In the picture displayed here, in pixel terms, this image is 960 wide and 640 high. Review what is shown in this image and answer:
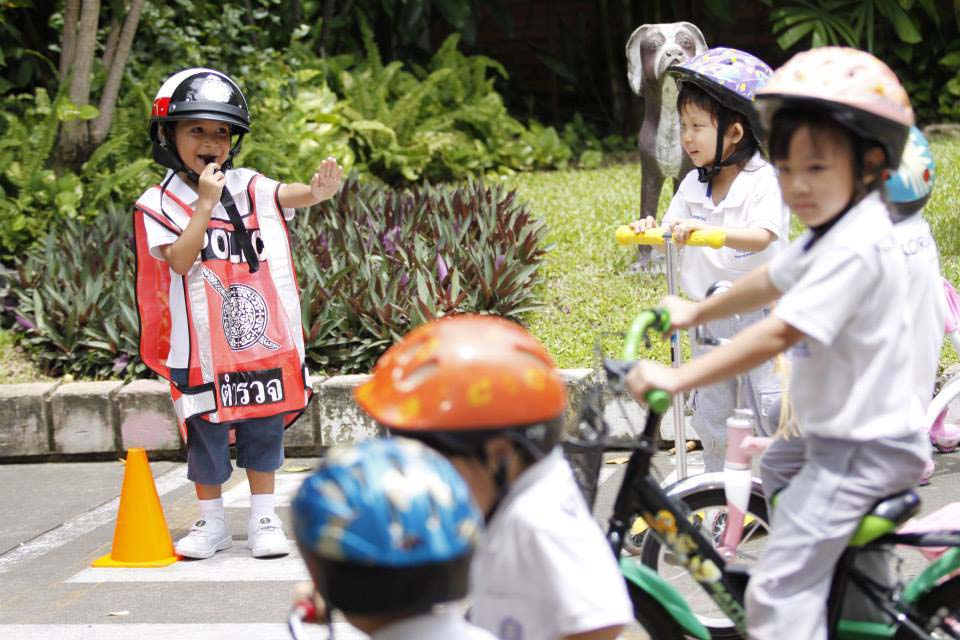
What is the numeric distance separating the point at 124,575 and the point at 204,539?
0.33 m

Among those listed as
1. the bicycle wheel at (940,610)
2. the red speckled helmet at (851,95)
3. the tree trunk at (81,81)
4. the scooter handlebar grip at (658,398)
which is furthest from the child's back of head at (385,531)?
the tree trunk at (81,81)

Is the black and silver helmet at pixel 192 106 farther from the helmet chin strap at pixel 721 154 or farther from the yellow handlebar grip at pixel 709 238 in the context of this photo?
the yellow handlebar grip at pixel 709 238

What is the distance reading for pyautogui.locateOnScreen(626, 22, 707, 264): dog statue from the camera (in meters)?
7.57

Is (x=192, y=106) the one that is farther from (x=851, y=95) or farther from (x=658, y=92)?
(x=658, y=92)

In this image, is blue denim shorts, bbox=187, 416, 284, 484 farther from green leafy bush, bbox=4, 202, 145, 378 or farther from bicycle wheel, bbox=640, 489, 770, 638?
green leafy bush, bbox=4, 202, 145, 378

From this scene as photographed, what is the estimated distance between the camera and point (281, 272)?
16.3ft

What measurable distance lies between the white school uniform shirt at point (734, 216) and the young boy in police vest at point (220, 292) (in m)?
1.30

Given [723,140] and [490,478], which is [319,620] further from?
[723,140]

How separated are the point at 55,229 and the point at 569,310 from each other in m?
3.73

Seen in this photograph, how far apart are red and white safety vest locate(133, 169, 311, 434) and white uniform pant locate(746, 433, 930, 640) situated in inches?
102

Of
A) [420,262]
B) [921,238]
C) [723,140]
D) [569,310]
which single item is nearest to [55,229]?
[420,262]

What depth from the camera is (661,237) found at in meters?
3.98

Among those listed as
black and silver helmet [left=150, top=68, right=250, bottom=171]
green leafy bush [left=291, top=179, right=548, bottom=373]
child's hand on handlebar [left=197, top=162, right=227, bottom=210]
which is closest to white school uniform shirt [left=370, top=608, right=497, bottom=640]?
child's hand on handlebar [left=197, top=162, right=227, bottom=210]

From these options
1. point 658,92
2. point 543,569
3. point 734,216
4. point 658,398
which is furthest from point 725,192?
point 658,92
